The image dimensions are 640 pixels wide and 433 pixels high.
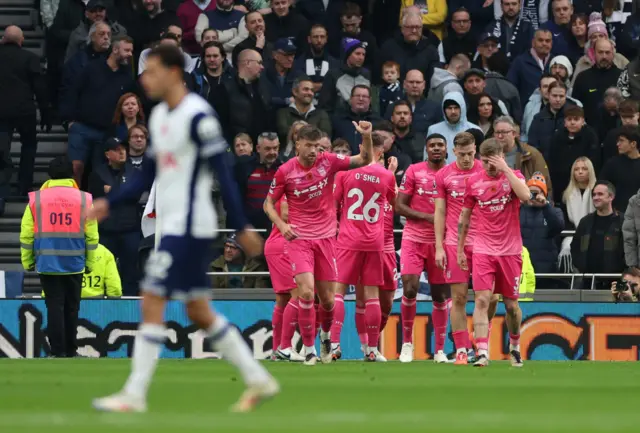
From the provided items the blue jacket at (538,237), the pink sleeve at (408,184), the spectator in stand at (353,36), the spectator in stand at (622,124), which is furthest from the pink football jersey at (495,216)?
the spectator in stand at (353,36)

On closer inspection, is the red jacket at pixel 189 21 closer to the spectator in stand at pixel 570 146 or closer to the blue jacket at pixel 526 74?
the blue jacket at pixel 526 74

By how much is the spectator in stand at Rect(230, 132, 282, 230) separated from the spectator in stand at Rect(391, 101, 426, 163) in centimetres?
172

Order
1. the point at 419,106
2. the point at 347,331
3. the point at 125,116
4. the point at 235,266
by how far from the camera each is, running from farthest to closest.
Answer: the point at 419,106 < the point at 125,116 < the point at 235,266 < the point at 347,331

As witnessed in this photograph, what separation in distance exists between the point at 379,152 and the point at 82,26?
8352 mm

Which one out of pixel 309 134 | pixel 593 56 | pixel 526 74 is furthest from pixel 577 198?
pixel 309 134

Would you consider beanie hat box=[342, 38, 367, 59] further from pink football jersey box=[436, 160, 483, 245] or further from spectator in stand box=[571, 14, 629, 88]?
pink football jersey box=[436, 160, 483, 245]

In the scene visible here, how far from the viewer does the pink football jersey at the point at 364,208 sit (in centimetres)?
1844

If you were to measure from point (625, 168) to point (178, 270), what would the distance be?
13.4 meters

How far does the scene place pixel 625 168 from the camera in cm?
2234

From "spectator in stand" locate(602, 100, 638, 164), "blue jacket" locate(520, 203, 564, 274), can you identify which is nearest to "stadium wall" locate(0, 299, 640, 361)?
"blue jacket" locate(520, 203, 564, 274)

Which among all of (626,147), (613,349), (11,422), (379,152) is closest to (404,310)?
(379,152)

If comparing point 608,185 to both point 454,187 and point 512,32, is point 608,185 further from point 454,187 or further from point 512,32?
point 512,32

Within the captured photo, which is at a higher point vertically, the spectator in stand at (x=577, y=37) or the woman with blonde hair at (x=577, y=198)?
the spectator in stand at (x=577, y=37)

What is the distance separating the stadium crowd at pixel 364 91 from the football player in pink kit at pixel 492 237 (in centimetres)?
403
